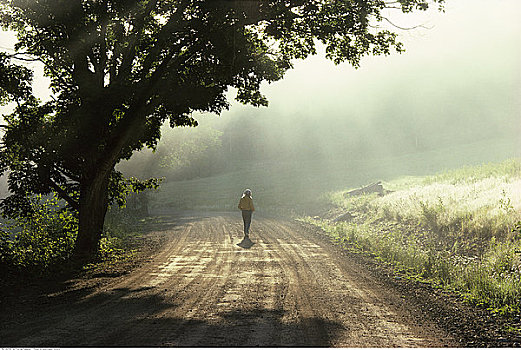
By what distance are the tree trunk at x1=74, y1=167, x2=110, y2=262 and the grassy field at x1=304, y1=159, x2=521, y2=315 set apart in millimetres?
9096

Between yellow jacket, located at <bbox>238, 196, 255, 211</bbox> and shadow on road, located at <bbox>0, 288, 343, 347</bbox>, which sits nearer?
shadow on road, located at <bbox>0, 288, 343, 347</bbox>

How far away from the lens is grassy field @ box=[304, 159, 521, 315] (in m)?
8.70

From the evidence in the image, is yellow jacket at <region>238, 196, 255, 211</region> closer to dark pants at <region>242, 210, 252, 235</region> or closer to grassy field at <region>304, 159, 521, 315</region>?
dark pants at <region>242, 210, 252, 235</region>

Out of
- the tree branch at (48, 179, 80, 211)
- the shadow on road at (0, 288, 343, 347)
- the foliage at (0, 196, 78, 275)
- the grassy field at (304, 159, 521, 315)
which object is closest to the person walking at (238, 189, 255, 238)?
the grassy field at (304, 159, 521, 315)

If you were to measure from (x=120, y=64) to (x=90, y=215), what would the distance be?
503 cm

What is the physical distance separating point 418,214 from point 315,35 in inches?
355

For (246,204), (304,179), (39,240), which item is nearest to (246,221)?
(246,204)

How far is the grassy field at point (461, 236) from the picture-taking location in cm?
870

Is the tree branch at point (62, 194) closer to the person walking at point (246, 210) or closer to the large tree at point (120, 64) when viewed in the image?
the large tree at point (120, 64)

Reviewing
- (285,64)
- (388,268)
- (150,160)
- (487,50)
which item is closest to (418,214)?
(388,268)

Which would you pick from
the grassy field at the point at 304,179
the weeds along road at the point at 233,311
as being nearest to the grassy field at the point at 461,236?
the weeds along road at the point at 233,311

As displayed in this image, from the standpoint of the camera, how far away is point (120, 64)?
1380 centimetres

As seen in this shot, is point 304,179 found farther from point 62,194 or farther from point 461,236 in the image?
point 62,194

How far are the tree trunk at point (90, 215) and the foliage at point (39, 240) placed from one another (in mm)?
458
